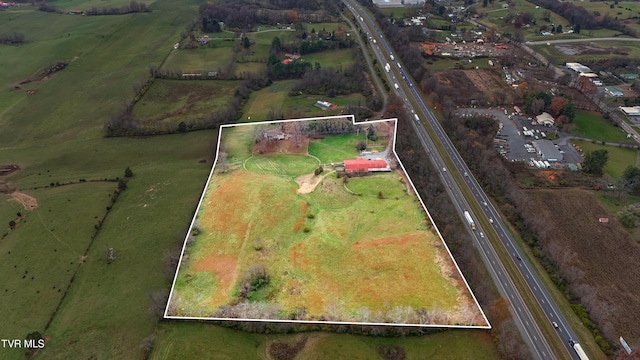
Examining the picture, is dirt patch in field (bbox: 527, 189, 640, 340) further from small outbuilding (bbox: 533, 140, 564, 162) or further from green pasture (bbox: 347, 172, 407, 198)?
green pasture (bbox: 347, 172, 407, 198)

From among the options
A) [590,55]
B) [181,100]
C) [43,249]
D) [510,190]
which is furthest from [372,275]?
[590,55]

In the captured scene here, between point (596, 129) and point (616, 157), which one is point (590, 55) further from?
point (616, 157)

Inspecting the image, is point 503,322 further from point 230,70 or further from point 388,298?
point 230,70

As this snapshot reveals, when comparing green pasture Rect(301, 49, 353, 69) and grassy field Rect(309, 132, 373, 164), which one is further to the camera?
green pasture Rect(301, 49, 353, 69)

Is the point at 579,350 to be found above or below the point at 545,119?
below

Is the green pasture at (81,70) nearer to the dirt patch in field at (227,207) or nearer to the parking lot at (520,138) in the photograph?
the dirt patch in field at (227,207)

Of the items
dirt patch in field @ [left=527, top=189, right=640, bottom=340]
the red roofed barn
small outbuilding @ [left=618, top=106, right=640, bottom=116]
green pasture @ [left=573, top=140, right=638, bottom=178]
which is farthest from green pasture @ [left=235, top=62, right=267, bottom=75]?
small outbuilding @ [left=618, top=106, right=640, bottom=116]
